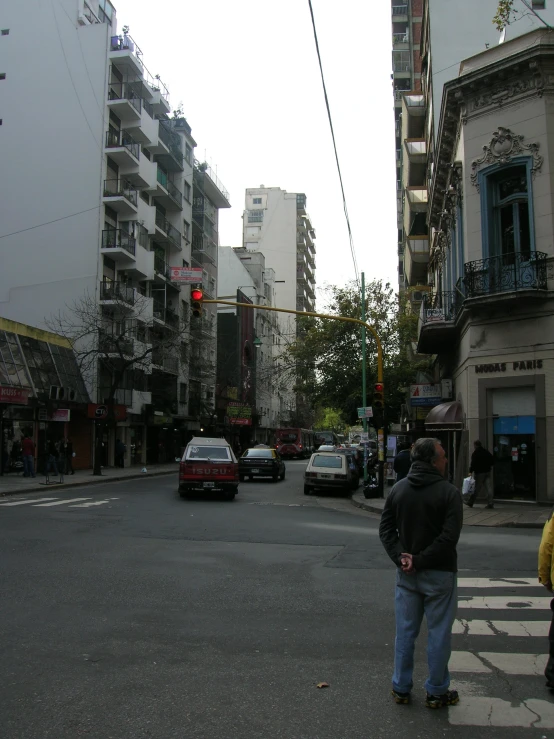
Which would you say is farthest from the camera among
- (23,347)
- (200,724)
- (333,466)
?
(23,347)

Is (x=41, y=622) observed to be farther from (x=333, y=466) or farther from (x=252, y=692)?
(x=333, y=466)

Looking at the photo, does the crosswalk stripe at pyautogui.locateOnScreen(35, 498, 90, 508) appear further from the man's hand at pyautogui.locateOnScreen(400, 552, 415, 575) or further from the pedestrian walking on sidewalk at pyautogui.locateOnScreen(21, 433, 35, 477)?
the man's hand at pyautogui.locateOnScreen(400, 552, 415, 575)

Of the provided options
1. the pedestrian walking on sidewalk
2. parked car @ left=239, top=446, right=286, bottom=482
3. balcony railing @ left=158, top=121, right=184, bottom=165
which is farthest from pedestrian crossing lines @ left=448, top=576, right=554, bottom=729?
balcony railing @ left=158, top=121, right=184, bottom=165

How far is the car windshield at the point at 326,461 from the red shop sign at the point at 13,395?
1212cm

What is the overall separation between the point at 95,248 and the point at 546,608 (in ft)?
127

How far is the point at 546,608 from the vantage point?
25.1 ft

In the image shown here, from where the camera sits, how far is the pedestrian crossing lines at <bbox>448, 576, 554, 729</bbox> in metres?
4.59

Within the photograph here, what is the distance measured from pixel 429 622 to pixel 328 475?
21.6 meters

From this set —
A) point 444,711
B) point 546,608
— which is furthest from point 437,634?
point 546,608

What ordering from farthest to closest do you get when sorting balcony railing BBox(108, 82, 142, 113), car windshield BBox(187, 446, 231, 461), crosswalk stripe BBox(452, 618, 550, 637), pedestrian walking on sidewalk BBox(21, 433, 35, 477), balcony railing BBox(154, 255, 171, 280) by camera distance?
balcony railing BBox(154, 255, 171, 280) → balcony railing BBox(108, 82, 142, 113) → pedestrian walking on sidewalk BBox(21, 433, 35, 477) → car windshield BBox(187, 446, 231, 461) → crosswalk stripe BBox(452, 618, 550, 637)

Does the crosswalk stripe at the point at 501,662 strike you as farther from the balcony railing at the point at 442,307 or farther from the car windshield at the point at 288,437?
the car windshield at the point at 288,437

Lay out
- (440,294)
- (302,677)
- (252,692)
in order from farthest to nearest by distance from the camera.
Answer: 1. (440,294)
2. (302,677)
3. (252,692)

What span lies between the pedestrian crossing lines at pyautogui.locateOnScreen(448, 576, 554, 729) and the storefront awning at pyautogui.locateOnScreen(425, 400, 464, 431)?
1264 centimetres

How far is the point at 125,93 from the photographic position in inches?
1797
